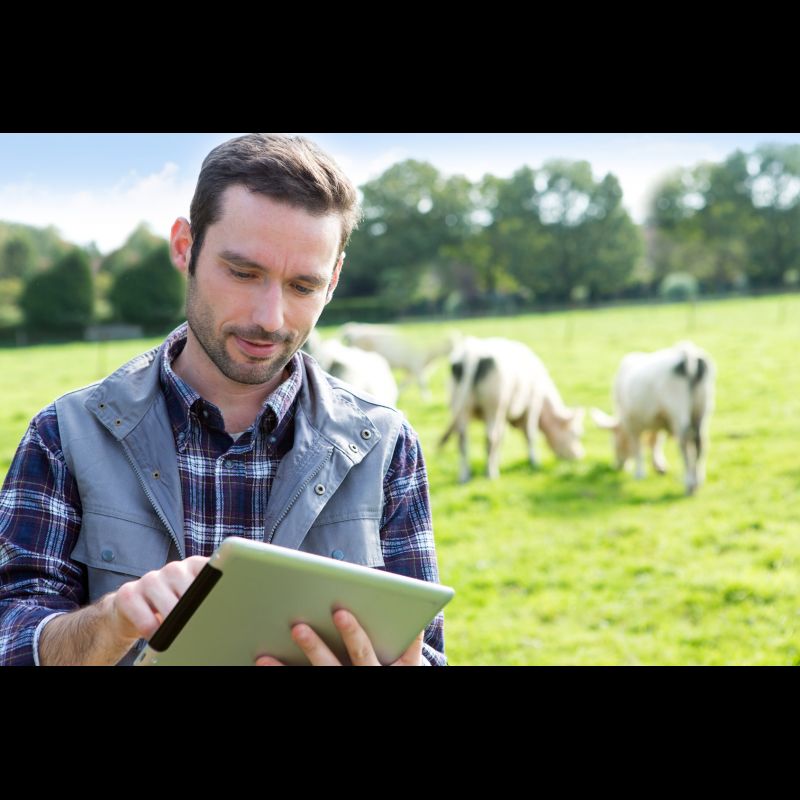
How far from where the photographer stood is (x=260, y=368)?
1.43 meters

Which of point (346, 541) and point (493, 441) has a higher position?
point (346, 541)

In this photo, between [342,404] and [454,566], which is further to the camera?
[454,566]

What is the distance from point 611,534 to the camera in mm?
6516

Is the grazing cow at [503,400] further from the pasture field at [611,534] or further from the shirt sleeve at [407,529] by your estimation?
the shirt sleeve at [407,529]

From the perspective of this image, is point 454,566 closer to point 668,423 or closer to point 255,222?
point 668,423

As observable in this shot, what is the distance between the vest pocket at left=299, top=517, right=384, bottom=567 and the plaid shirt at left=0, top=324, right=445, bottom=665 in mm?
52

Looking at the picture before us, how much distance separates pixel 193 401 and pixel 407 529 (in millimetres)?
402

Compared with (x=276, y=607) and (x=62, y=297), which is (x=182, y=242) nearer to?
(x=276, y=607)

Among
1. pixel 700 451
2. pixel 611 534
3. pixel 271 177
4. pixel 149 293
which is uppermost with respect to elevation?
pixel 149 293

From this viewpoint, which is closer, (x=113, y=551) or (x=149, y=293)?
(x=113, y=551)

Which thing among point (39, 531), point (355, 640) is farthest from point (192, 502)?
point (355, 640)
